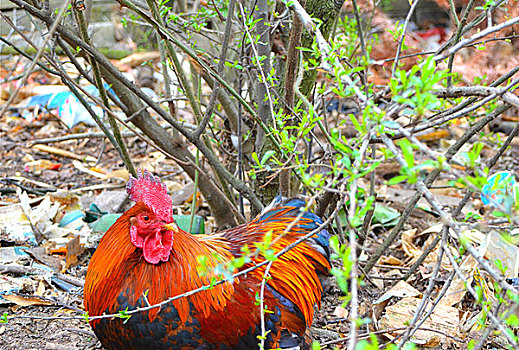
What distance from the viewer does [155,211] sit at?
2.59m

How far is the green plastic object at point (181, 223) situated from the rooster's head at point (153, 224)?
4.53 feet

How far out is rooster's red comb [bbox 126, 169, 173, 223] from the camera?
260cm

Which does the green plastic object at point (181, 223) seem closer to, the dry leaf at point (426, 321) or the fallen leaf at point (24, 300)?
the fallen leaf at point (24, 300)

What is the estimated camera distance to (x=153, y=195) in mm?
2627

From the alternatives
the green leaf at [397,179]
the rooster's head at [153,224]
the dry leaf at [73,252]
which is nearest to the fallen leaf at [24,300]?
the dry leaf at [73,252]

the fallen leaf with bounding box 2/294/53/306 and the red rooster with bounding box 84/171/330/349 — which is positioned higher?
the red rooster with bounding box 84/171/330/349

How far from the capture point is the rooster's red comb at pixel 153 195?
2.60 meters

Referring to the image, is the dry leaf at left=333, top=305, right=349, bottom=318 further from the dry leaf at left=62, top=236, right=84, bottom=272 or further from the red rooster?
the dry leaf at left=62, top=236, right=84, bottom=272

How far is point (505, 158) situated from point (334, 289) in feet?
12.6

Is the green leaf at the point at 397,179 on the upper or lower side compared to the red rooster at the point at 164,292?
upper

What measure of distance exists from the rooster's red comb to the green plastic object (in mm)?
1365

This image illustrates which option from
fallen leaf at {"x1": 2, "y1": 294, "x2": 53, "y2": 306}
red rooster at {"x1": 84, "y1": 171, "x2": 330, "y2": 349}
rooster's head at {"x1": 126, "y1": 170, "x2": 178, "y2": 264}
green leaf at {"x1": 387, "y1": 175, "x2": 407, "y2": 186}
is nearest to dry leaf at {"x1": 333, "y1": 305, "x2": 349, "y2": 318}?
red rooster at {"x1": 84, "y1": 171, "x2": 330, "y2": 349}

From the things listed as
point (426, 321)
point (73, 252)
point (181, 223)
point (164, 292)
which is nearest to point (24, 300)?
point (73, 252)

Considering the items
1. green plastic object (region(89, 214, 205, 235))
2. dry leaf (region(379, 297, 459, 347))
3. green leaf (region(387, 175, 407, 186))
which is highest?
green leaf (region(387, 175, 407, 186))
